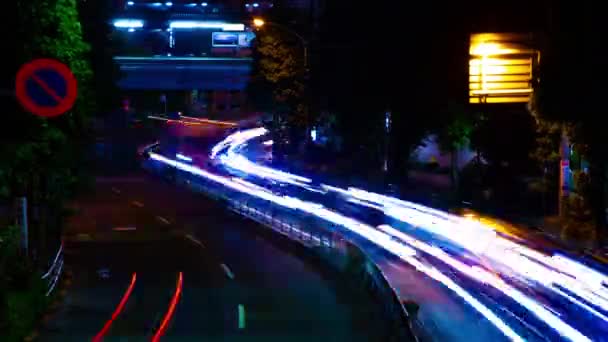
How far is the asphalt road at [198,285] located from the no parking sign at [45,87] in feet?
22.3

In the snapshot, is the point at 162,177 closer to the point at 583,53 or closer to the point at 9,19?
the point at 583,53

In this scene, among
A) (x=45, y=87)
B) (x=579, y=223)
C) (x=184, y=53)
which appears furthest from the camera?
(x=184, y=53)

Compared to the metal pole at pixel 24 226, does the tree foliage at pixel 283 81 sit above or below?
above

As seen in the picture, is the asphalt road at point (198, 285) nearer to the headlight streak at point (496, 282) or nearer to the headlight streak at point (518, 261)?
the headlight streak at point (496, 282)

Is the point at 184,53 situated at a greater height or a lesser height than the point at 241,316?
greater

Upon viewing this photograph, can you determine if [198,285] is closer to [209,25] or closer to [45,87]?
[45,87]

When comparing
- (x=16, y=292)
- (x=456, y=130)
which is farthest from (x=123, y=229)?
(x=16, y=292)

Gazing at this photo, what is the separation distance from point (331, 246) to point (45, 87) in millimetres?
17807

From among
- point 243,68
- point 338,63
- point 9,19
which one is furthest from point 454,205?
point 243,68

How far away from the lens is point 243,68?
83625 millimetres

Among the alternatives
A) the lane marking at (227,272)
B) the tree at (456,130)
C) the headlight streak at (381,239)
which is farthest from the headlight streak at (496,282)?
the tree at (456,130)

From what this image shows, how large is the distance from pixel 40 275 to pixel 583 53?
630 inches

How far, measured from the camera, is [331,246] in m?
29.6

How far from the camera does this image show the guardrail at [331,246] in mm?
16917
